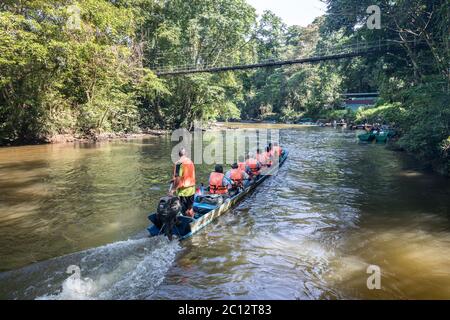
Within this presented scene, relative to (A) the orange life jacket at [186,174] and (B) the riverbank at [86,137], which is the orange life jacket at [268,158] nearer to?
(A) the orange life jacket at [186,174]

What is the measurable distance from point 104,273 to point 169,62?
32342mm

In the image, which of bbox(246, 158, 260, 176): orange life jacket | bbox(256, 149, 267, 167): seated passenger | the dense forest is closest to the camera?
bbox(246, 158, 260, 176): orange life jacket

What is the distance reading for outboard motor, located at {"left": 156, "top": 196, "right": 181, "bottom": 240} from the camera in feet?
23.0

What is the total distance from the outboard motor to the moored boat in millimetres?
25

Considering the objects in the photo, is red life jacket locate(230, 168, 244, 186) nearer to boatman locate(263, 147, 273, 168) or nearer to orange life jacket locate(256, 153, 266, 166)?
orange life jacket locate(256, 153, 266, 166)

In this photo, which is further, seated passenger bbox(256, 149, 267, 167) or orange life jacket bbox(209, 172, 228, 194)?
seated passenger bbox(256, 149, 267, 167)

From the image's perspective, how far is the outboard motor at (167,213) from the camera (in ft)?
23.0

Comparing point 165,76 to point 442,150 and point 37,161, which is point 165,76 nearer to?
point 37,161

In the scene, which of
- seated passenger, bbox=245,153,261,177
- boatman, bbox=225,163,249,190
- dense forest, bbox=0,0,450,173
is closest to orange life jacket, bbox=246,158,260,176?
seated passenger, bbox=245,153,261,177

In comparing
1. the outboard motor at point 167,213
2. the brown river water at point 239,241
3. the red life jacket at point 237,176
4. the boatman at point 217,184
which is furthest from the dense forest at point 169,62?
the outboard motor at point 167,213

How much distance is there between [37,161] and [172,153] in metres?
7.09

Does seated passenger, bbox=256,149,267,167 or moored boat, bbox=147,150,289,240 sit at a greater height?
seated passenger, bbox=256,149,267,167
